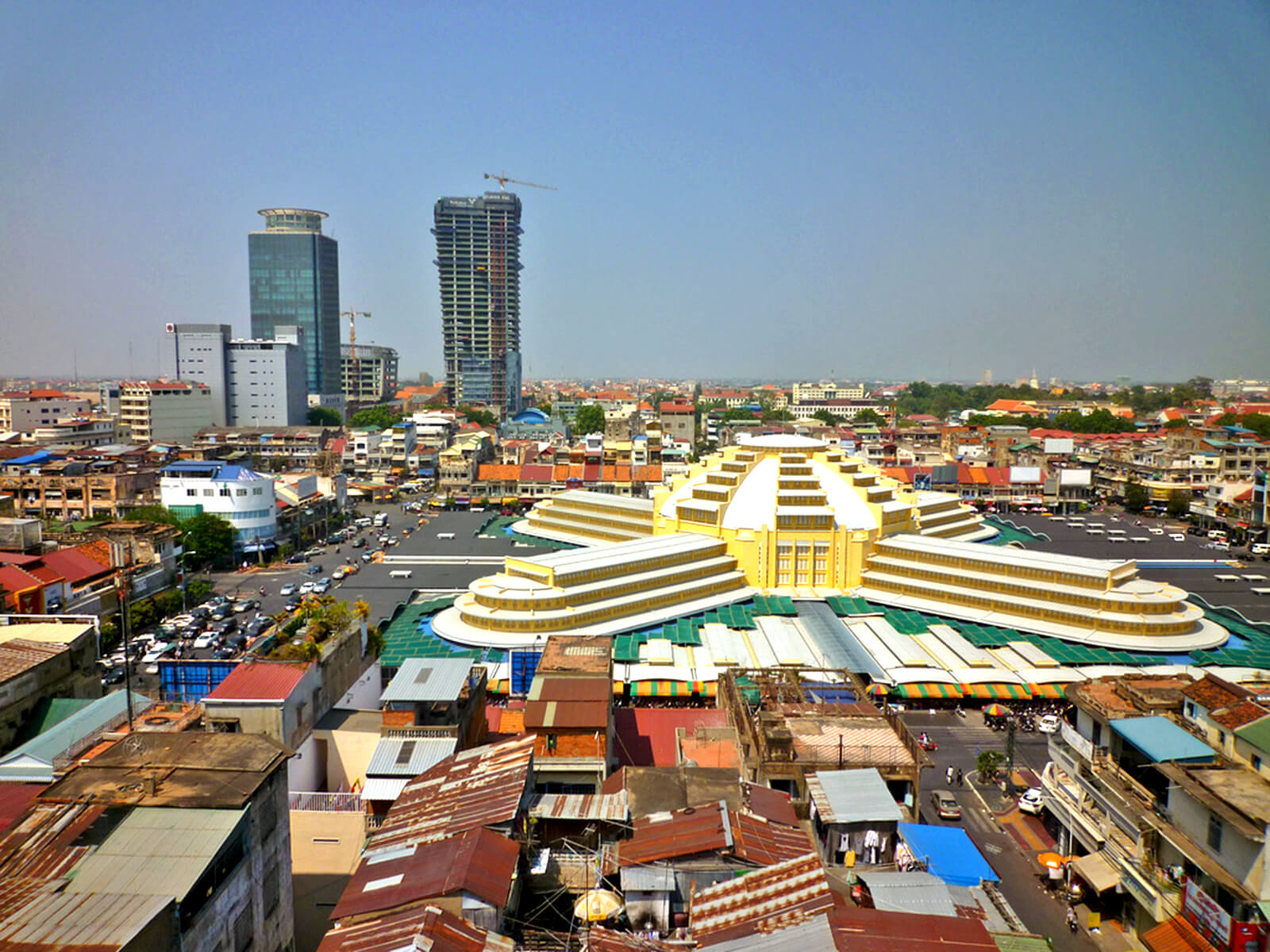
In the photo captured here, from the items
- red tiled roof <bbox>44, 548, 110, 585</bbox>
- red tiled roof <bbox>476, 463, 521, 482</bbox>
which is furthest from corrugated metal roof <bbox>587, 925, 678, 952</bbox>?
red tiled roof <bbox>476, 463, 521, 482</bbox>

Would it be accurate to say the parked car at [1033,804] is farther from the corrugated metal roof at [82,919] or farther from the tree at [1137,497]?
the tree at [1137,497]

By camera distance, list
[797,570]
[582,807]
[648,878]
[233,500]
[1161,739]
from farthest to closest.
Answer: [233,500] → [797,570] → [1161,739] → [582,807] → [648,878]

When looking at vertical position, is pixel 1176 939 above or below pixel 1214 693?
below

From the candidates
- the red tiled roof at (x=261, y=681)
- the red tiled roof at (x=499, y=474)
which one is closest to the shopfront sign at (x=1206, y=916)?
the red tiled roof at (x=261, y=681)

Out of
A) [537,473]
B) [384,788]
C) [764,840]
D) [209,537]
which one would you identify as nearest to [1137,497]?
[537,473]

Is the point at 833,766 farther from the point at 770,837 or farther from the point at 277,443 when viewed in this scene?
the point at 277,443

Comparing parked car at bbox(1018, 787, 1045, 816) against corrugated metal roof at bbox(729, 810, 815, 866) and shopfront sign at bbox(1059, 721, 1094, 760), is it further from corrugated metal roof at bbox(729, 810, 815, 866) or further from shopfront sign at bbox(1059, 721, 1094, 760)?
corrugated metal roof at bbox(729, 810, 815, 866)

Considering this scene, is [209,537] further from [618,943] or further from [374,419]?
[374,419]
